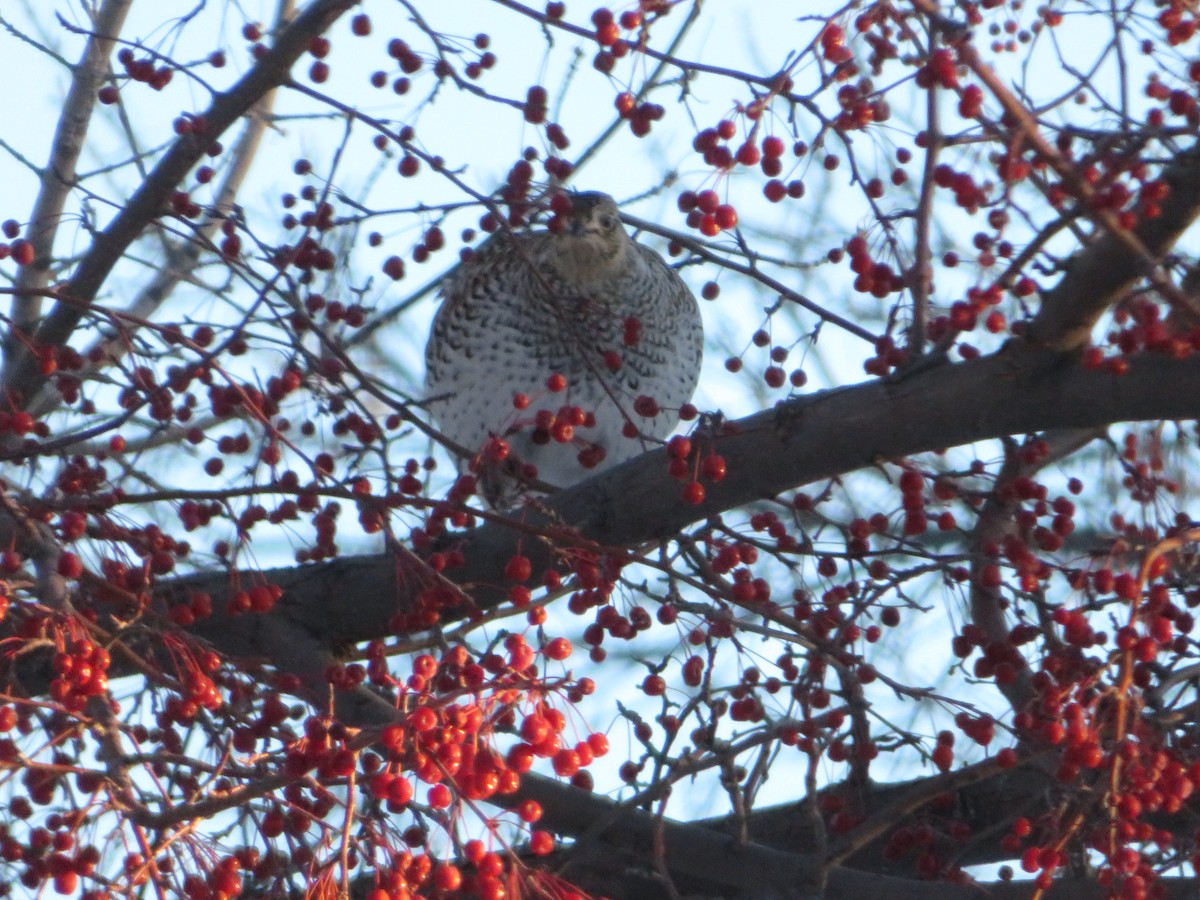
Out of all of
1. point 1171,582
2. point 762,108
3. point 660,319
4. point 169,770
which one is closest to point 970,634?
point 1171,582

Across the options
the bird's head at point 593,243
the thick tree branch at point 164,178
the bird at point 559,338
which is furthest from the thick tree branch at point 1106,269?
the bird's head at point 593,243

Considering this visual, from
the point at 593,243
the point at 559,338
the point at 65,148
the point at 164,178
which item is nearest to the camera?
the point at 164,178

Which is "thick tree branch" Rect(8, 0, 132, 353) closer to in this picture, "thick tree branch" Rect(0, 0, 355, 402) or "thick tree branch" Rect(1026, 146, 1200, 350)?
"thick tree branch" Rect(0, 0, 355, 402)

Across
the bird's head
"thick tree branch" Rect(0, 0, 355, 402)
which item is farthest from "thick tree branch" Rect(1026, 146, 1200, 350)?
the bird's head

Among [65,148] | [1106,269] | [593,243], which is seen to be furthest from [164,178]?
[593,243]

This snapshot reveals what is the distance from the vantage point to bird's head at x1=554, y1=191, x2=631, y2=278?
19.1ft

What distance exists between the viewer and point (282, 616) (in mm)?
4316

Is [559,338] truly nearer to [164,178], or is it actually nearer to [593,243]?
[593,243]

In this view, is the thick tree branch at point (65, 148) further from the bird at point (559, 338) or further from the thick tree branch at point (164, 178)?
the bird at point (559, 338)

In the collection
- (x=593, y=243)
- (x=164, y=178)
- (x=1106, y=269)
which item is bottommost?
(x=1106, y=269)

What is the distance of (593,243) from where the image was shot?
5.90 meters

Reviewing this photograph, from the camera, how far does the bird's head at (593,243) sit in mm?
5812

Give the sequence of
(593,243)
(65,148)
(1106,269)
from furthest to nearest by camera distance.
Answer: (593,243) < (65,148) < (1106,269)

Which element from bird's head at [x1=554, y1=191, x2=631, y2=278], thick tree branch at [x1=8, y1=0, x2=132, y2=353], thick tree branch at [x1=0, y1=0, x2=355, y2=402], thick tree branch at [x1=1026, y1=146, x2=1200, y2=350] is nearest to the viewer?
thick tree branch at [x1=1026, y1=146, x2=1200, y2=350]
